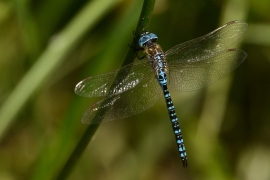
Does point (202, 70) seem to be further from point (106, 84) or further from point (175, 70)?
point (106, 84)

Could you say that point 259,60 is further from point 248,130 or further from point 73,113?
point 73,113

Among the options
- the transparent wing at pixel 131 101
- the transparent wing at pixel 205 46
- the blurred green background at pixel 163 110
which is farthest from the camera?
the blurred green background at pixel 163 110

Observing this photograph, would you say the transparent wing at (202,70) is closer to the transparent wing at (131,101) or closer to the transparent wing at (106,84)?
the transparent wing at (131,101)

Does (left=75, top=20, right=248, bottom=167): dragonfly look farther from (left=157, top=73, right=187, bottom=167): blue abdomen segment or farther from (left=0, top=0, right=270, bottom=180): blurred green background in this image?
(left=0, top=0, right=270, bottom=180): blurred green background

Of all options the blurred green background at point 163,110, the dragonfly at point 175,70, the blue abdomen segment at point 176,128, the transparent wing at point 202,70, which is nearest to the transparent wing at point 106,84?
the dragonfly at point 175,70

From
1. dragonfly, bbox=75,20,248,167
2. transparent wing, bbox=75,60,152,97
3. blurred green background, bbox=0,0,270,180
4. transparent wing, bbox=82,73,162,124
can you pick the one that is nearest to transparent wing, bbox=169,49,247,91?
dragonfly, bbox=75,20,248,167

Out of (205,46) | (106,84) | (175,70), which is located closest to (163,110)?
(175,70)
